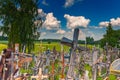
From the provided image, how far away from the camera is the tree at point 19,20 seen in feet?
148

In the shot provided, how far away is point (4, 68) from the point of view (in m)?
15.1

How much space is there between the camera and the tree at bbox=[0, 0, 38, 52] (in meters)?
45.2

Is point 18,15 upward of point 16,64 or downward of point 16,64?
upward

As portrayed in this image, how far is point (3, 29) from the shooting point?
46.8m

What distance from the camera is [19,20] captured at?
45750 mm

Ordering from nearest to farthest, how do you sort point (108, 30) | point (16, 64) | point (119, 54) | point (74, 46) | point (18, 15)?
point (74, 46), point (16, 64), point (119, 54), point (18, 15), point (108, 30)

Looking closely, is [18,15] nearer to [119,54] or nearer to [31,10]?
[31,10]

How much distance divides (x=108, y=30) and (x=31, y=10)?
48175 mm

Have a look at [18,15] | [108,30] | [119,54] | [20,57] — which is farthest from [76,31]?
[108,30]

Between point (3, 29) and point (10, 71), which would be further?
point (3, 29)

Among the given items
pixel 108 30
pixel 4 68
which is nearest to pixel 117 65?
pixel 4 68

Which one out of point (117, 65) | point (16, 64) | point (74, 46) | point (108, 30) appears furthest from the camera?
point (108, 30)

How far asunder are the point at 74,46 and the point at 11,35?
32.0 m

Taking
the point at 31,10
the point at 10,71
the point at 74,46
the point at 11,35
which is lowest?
the point at 10,71
